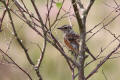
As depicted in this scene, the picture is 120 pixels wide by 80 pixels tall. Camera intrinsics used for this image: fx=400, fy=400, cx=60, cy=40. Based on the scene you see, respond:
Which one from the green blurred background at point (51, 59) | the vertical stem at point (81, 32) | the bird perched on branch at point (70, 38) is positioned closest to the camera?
the vertical stem at point (81, 32)

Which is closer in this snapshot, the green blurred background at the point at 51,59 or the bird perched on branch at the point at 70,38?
the bird perched on branch at the point at 70,38

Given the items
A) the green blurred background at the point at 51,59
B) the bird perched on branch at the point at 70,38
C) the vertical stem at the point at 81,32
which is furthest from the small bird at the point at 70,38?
the vertical stem at the point at 81,32

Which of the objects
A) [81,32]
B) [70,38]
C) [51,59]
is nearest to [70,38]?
[70,38]

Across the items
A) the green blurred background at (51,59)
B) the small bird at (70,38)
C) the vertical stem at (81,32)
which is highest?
the vertical stem at (81,32)

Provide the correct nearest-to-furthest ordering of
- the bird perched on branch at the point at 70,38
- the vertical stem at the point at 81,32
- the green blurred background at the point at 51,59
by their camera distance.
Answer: the vertical stem at the point at 81,32 → the bird perched on branch at the point at 70,38 → the green blurred background at the point at 51,59

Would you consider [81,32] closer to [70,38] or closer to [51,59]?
[70,38]

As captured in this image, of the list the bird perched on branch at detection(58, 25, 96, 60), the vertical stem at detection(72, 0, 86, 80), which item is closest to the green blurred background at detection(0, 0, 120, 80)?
the bird perched on branch at detection(58, 25, 96, 60)

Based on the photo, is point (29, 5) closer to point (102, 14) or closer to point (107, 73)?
point (102, 14)

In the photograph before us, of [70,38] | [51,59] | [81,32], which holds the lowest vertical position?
[51,59]

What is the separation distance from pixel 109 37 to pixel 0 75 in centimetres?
267

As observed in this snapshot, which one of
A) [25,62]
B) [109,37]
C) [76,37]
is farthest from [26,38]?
[76,37]

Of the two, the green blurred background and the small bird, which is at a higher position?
the small bird

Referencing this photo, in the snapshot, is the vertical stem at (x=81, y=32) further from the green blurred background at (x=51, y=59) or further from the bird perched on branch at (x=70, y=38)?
the green blurred background at (x=51, y=59)

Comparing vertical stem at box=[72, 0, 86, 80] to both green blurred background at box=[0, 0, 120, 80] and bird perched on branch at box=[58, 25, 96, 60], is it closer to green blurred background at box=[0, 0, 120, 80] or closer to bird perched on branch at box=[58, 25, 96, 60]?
bird perched on branch at box=[58, 25, 96, 60]
